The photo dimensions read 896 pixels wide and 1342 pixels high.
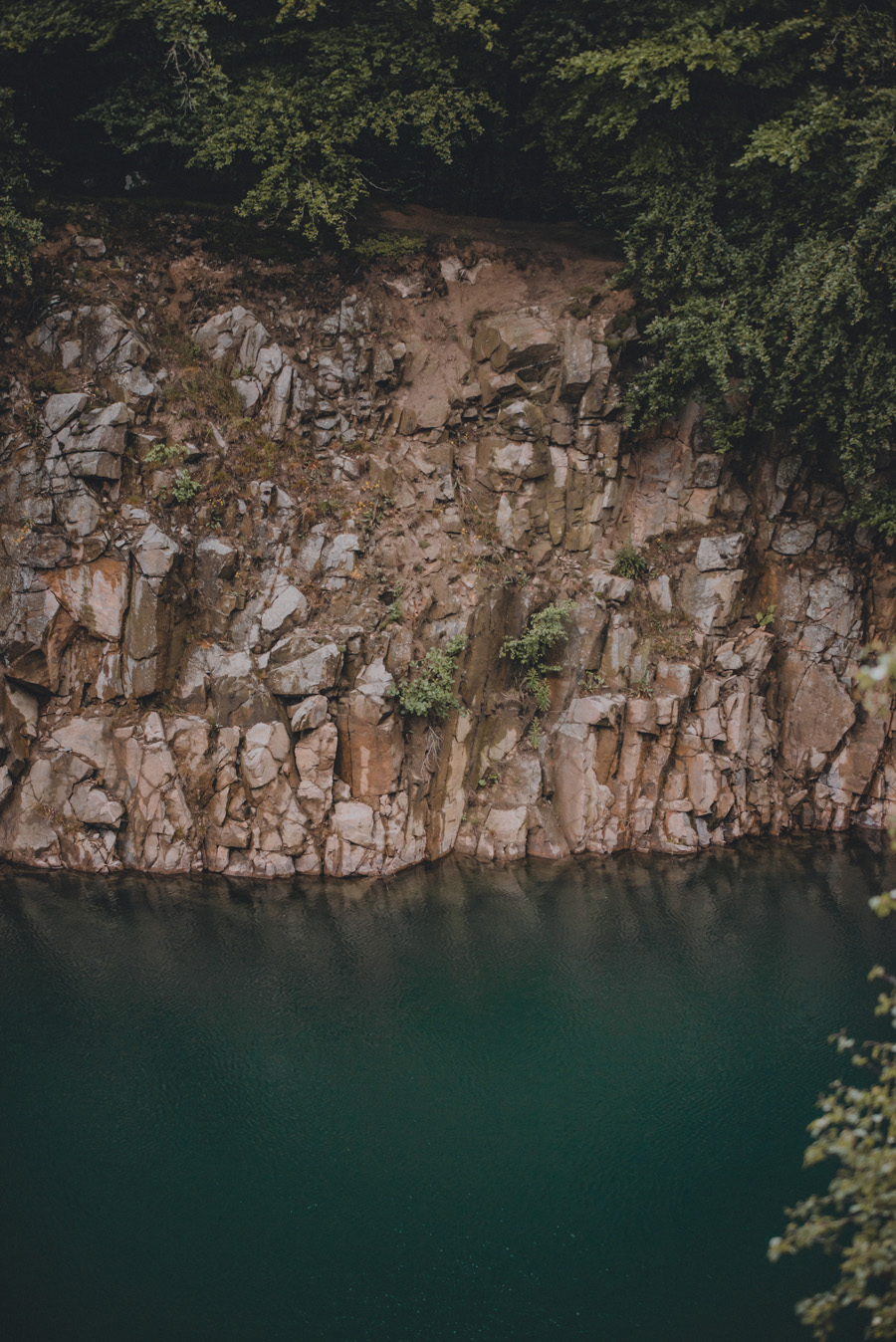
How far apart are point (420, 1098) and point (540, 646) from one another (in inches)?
372

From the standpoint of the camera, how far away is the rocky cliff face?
1538cm

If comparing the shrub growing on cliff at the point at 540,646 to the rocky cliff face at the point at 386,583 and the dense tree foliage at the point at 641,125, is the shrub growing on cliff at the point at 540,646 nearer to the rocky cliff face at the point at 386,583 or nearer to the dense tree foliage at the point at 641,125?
the rocky cliff face at the point at 386,583

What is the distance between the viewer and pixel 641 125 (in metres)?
15.4

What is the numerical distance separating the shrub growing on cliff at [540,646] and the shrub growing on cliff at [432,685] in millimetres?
1335

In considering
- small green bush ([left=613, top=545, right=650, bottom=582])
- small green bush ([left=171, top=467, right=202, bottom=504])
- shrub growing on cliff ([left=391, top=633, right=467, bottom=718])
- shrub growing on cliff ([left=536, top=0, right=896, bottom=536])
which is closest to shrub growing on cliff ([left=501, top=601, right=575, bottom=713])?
shrub growing on cliff ([left=391, top=633, right=467, bottom=718])

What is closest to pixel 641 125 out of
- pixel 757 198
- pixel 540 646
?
pixel 757 198

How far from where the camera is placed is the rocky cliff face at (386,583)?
15.4 meters

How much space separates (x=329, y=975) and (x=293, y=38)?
61.0 feet

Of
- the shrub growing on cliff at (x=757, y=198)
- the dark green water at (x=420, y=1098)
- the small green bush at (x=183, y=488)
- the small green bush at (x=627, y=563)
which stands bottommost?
the dark green water at (x=420, y=1098)

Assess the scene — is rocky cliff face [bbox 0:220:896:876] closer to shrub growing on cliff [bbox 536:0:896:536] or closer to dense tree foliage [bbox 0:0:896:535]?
shrub growing on cliff [bbox 536:0:896:536]

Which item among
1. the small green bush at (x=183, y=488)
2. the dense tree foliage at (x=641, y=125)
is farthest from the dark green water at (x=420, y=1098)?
the dense tree foliage at (x=641, y=125)

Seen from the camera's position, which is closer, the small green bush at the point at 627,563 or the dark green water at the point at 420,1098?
the dark green water at the point at 420,1098

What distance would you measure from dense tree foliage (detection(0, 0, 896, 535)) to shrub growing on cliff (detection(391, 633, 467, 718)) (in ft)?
23.5

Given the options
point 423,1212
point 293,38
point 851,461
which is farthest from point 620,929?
point 293,38
